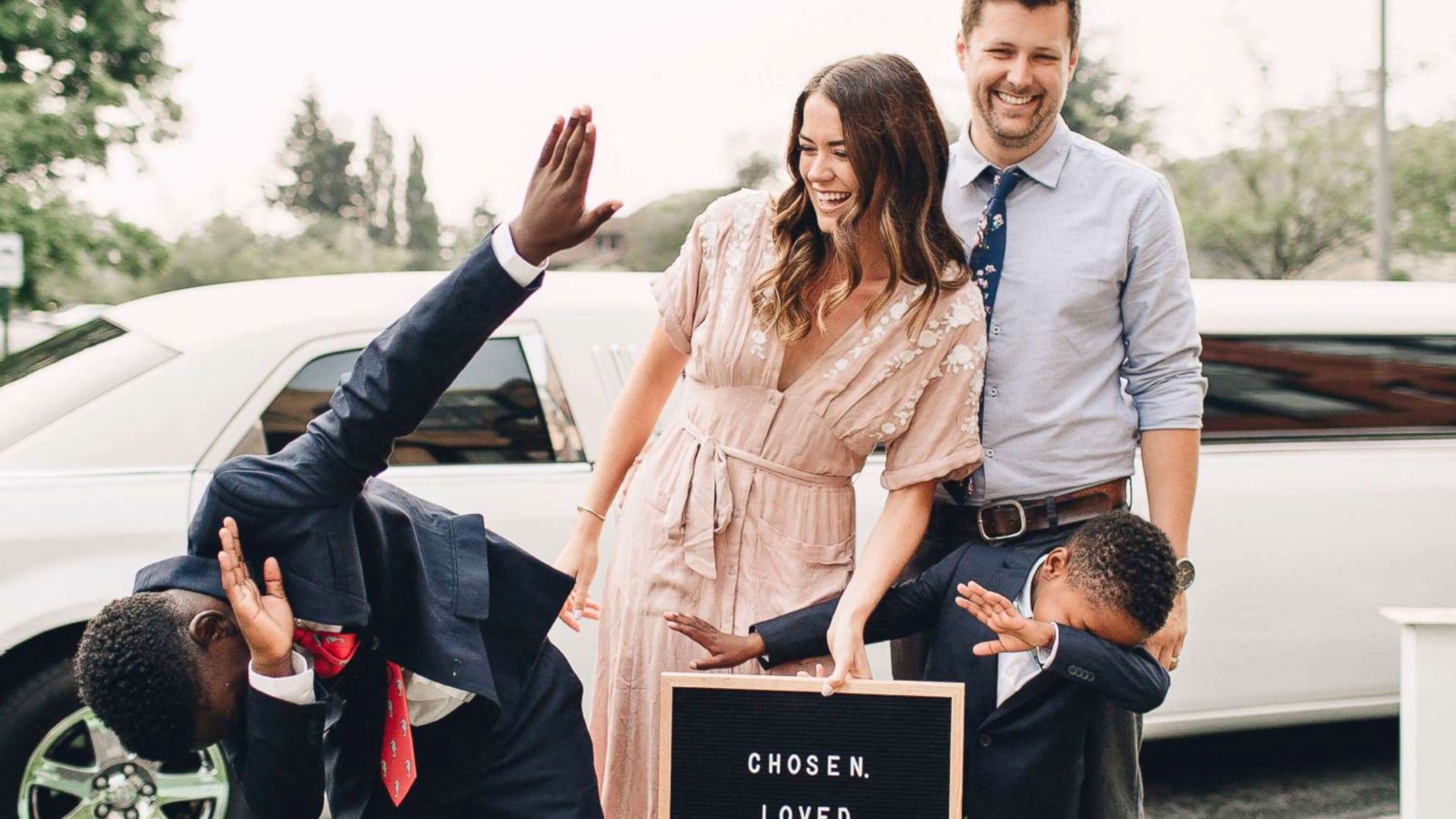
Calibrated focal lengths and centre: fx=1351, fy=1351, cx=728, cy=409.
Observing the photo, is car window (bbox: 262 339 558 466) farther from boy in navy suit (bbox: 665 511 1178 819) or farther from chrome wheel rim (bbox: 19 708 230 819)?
boy in navy suit (bbox: 665 511 1178 819)

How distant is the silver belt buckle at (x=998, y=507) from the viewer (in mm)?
2422

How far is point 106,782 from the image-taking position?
11.4 ft

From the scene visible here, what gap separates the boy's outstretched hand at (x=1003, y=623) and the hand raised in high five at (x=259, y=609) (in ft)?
3.26

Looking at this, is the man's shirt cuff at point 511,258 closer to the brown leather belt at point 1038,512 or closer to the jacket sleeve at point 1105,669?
the jacket sleeve at point 1105,669

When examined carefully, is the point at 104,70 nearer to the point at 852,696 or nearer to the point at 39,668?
the point at 39,668

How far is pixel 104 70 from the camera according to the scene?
17.1m

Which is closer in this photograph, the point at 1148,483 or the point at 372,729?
the point at 372,729

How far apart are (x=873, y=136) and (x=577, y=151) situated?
754 mm

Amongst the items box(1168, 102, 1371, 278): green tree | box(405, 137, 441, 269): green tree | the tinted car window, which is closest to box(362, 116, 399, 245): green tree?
box(405, 137, 441, 269): green tree

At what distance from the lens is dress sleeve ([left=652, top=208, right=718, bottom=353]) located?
234 cm

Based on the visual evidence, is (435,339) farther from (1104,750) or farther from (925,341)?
(1104,750)

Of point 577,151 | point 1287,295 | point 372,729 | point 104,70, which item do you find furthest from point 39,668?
point 104,70

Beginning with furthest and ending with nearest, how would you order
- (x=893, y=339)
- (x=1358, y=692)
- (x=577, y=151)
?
(x=1358, y=692)
(x=893, y=339)
(x=577, y=151)

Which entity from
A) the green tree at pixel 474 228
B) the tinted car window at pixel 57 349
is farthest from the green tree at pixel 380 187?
the tinted car window at pixel 57 349
